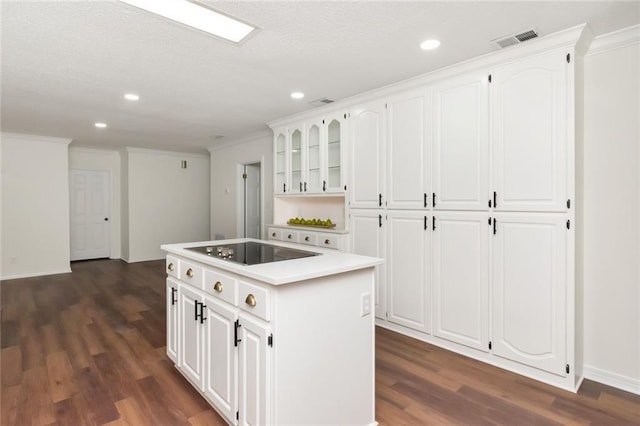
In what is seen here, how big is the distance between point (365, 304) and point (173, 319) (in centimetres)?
154

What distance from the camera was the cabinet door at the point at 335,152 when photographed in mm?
3947

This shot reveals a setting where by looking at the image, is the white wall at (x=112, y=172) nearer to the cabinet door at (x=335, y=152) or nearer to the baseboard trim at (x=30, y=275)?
the baseboard trim at (x=30, y=275)

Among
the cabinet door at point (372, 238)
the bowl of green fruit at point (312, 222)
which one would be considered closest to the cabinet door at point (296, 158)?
the bowl of green fruit at point (312, 222)

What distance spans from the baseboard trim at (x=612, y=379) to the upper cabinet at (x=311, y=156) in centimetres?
264

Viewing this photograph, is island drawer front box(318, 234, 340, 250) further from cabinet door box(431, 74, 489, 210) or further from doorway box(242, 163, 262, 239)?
doorway box(242, 163, 262, 239)

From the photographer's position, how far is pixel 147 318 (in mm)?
3857

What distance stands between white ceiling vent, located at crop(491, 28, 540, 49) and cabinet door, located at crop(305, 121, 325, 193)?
7.20ft

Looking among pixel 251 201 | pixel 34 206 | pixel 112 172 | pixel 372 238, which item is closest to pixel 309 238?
pixel 372 238

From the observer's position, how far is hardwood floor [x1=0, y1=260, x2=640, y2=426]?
2090 mm

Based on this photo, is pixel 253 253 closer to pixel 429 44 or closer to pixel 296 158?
pixel 429 44

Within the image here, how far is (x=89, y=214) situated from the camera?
7.29m

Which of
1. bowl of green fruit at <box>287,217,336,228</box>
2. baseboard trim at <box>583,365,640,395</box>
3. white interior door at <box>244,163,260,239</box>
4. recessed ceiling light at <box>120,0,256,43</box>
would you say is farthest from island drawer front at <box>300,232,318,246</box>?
baseboard trim at <box>583,365,640,395</box>

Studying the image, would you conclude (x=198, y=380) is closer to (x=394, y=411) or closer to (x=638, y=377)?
(x=394, y=411)

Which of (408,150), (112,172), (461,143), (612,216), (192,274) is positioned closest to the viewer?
(192,274)
